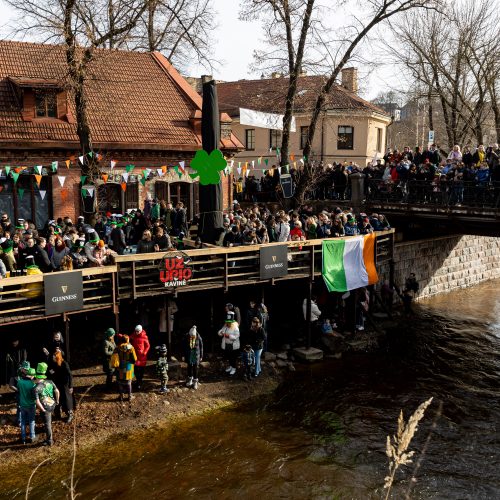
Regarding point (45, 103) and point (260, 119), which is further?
point (260, 119)

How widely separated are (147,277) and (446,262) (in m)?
17.3

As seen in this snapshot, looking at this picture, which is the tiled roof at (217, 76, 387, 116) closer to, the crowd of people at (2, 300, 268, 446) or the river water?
the crowd of people at (2, 300, 268, 446)

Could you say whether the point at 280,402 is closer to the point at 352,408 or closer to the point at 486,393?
the point at 352,408

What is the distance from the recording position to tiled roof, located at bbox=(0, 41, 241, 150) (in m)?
23.0

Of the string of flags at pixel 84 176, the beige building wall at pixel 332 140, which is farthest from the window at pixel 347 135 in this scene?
the string of flags at pixel 84 176

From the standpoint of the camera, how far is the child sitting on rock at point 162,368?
46.2 feet

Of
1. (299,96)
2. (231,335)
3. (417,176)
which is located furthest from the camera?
(299,96)

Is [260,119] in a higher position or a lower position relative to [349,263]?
higher

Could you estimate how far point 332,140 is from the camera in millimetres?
41062

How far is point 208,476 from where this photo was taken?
11.2 meters

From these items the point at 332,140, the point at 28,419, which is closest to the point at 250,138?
the point at 332,140

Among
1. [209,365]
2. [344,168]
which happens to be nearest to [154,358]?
[209,365]

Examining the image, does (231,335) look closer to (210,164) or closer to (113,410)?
(113,410)

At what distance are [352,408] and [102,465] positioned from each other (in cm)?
Result: 617
